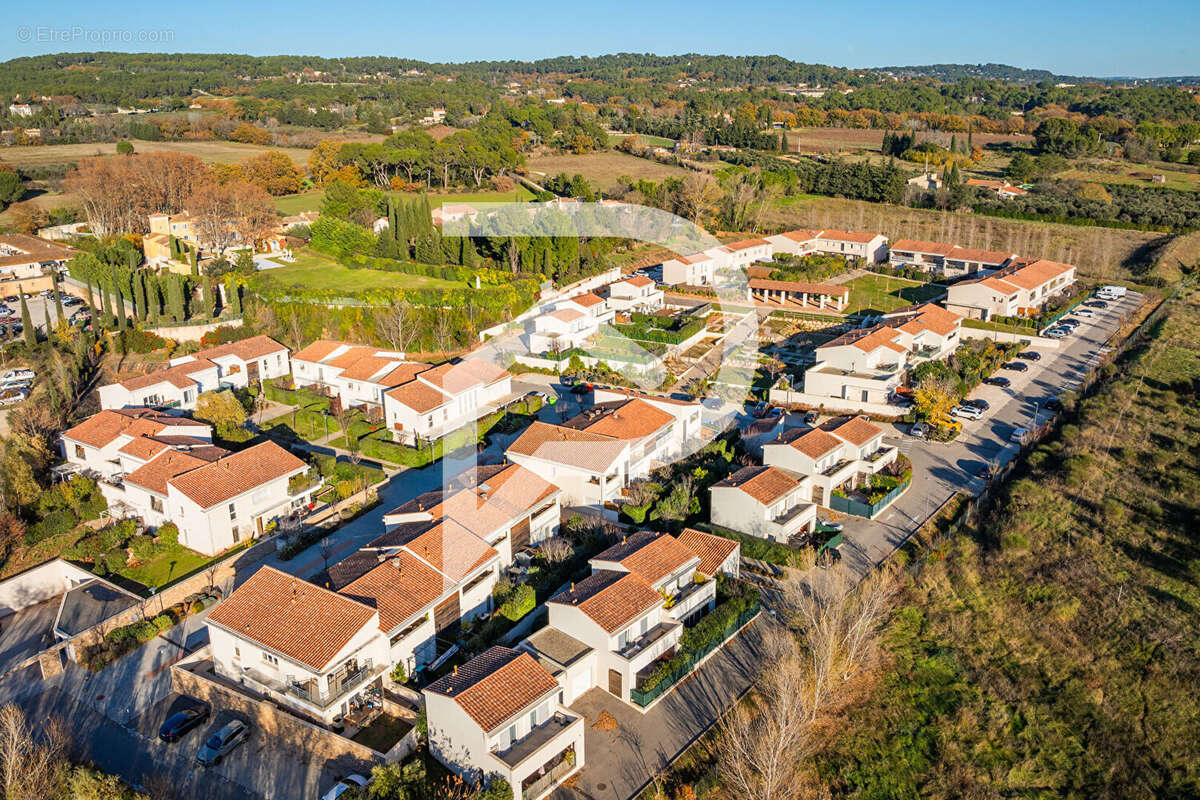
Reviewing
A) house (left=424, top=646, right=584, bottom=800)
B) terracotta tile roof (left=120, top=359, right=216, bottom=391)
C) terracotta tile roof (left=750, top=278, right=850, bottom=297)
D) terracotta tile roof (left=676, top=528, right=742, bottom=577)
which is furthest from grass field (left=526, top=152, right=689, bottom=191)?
house (left=424, top=646, right=584, bottom=800)

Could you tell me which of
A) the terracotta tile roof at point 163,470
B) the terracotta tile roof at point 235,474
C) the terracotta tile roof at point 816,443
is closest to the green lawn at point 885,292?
the terracotta tile roof at point 816,443

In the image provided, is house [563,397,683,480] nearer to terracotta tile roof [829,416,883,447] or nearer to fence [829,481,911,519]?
terracotta tile roof [829,416,883,447]

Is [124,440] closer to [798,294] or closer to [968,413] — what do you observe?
[968,413]

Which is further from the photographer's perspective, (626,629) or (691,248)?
(691,248)

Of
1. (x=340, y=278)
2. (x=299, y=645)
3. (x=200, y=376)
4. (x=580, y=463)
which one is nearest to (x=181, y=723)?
(x=299, y=645)

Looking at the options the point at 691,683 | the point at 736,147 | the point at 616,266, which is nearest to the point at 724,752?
the point at 691,683

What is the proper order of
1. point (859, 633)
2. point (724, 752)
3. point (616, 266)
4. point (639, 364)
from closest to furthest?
point (724, 752), point (859, 633), point (639, 364), point (616, 266)

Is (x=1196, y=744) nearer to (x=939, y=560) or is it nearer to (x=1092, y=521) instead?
(x=939, y=560)

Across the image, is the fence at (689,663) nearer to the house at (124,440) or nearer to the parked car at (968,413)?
the parked car at (968,413)
